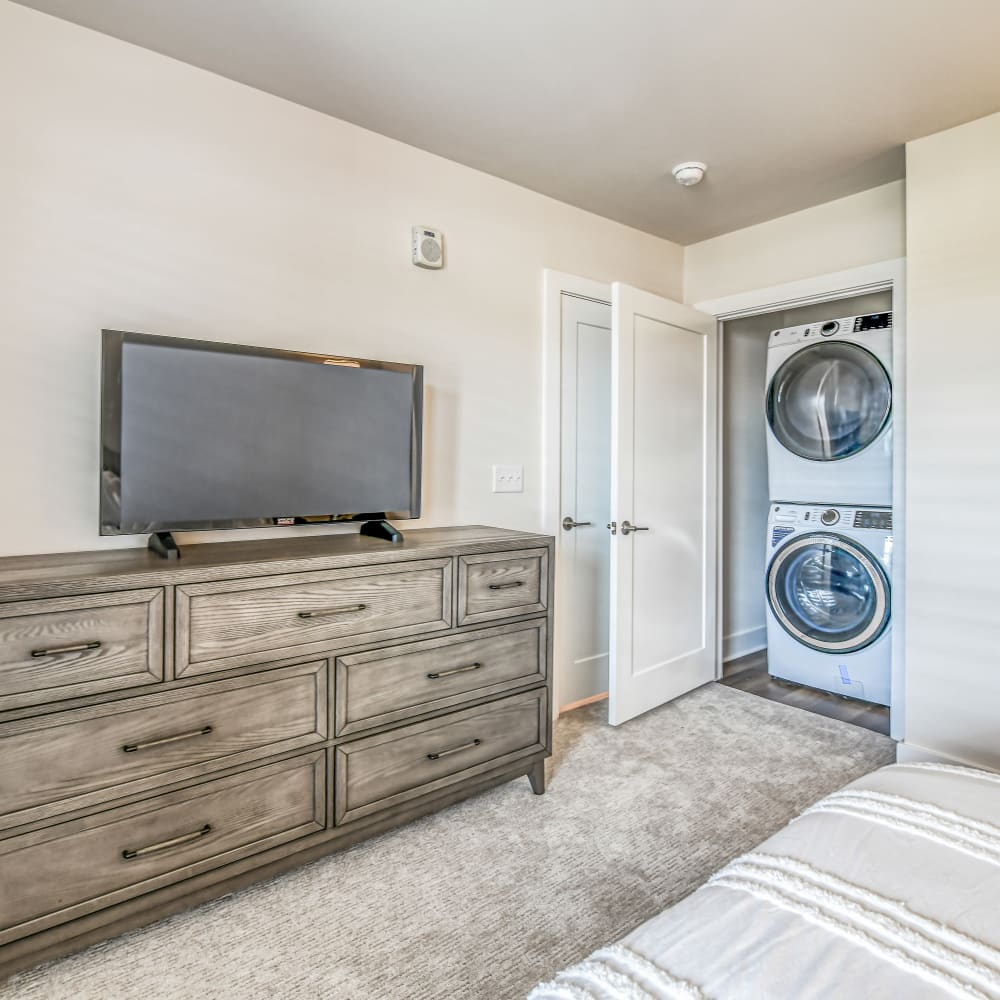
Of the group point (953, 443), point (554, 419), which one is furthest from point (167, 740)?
point (953, 443)

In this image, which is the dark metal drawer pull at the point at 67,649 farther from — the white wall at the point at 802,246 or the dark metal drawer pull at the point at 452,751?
the white wall at the point at 802,246

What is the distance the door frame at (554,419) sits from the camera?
116 inches

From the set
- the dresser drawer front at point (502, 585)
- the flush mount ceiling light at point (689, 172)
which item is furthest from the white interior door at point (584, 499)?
the dresser drawer front at point (502, 585)

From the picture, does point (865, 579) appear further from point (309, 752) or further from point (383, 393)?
point (309, 752)

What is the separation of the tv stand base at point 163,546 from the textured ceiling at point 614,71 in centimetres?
146

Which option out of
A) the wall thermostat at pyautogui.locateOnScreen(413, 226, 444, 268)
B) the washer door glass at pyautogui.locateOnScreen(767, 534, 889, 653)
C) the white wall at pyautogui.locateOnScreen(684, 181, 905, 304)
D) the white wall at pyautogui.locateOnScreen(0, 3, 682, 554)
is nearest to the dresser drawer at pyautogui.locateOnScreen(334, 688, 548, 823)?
the white wall at pyautogui.locateOnScreen(0, 3, 682, 554)

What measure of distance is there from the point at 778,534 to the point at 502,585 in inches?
83.9

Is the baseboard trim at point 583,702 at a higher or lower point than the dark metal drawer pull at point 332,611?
lower

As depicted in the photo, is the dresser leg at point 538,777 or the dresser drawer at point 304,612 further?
the dresser leg at point 538,777

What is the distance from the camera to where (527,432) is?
2.90m

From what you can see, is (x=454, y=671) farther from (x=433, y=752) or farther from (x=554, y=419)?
(x=554, y=419)

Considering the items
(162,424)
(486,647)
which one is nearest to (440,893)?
(486,647)

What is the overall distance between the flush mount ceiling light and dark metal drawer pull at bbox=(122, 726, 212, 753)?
267cm

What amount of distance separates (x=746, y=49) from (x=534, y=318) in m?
1.27
